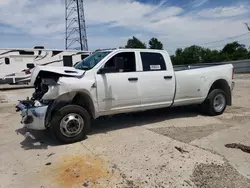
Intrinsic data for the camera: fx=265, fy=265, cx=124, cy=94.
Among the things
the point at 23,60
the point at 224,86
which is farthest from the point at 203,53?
the point at 224,86

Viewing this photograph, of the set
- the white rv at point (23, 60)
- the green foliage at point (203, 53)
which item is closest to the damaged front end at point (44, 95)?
the white rv at point (23, 60)

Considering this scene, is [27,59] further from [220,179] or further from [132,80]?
[220,179]

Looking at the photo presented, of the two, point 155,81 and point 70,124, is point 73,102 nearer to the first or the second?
point 70,124

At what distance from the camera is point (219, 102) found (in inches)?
301

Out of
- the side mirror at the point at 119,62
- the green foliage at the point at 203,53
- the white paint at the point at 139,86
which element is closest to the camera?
the white paint at the point at 139,86

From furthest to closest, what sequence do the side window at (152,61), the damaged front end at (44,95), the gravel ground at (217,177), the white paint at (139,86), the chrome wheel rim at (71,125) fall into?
the side window at (152,61)
the white paint at (139,86)
the chrome wheel rim at (71,125)
the damaged front end at (44,95)
the gravel ground at (217,177)

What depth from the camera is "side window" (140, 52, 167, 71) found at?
21.1ft

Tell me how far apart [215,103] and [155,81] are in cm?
224

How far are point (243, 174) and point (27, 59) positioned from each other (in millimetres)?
19620

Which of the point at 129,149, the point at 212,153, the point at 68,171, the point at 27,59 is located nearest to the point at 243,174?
the point at 212,153

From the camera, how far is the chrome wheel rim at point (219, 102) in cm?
755

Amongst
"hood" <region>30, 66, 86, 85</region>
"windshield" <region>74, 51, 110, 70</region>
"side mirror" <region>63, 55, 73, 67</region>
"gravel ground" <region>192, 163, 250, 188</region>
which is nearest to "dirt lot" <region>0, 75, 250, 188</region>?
"gravel ground" <region>192, 163, 250, 188</region>

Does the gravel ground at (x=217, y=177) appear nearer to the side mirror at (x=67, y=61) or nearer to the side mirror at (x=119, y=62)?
the side mirror at (x=119, y=62)

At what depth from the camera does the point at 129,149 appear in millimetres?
4918
